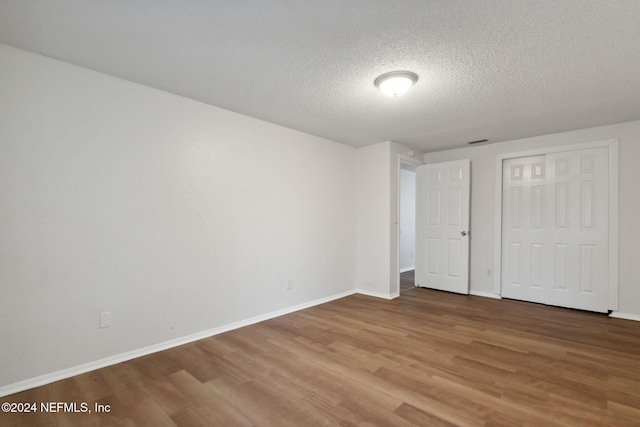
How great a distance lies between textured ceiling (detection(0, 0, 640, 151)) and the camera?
1651 mm

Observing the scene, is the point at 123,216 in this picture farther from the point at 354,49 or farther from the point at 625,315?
the point at 625,315

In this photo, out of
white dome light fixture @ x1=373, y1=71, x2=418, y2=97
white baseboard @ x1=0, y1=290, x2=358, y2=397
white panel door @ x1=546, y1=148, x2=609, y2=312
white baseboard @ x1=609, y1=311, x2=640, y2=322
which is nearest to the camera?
white baseboard @ x1=0, y1=290, x2=358, y2=397

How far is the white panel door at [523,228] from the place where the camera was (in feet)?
13.6

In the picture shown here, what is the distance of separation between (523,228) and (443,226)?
1092 millimetres

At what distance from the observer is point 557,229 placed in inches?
157

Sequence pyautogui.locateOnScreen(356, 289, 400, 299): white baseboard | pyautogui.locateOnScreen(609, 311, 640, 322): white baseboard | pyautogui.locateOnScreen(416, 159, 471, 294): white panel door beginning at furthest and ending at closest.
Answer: pyautogui.locateOnScreen(416, 159, 471, 294): white panel door < pyautogui.locateOnScreen(356, 289, 400, 299): white baseboard < pyautogui.locateOnScreen(609, 311, 640, 322): white baseboard

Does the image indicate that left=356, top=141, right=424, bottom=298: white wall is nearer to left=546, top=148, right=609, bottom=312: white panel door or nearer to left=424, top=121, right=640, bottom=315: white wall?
left=424, top=121, right=640, bottom=315: white wall

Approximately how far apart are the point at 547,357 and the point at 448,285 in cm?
227

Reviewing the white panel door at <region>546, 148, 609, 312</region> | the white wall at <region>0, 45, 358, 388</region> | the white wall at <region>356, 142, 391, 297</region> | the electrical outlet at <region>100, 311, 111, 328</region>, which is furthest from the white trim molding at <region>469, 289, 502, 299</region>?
the electrical outlet at <region>100, 311, 111, 328</region>

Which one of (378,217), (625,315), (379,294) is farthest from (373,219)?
(625,315)

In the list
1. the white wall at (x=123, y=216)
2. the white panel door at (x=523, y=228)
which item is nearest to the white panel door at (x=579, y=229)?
the white panel door at (x=523, y=228)

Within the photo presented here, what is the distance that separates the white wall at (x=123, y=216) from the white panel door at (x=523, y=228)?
3274mm

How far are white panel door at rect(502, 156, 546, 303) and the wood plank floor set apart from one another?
966mm

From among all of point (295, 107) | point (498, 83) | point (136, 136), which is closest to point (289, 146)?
point (295, 107)
